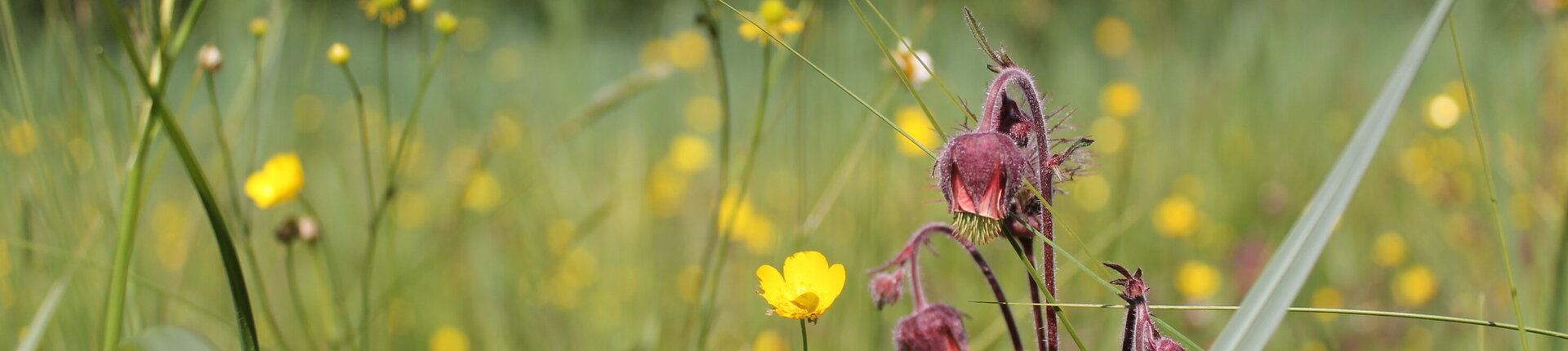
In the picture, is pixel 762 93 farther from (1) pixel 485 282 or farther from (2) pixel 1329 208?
(1) pixel 485 282

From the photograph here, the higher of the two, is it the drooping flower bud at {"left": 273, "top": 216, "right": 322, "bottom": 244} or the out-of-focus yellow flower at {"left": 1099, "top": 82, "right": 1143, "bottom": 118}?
the out-of-focus yellow flower at {"left": 1099, "top": 82, "right": 1143, "bottom": 118}

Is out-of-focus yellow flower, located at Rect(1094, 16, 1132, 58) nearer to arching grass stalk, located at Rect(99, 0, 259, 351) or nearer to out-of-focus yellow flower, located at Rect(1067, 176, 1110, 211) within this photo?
out-of-focus yellow flower, located at Rect(1067, 176, 1110, 211)

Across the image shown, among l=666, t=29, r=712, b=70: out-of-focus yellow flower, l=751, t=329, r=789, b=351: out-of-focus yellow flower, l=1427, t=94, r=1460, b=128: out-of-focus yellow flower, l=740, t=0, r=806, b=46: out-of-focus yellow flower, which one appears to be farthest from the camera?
l=666, t=29, r=712, b=70: out-of-focus yellow flower

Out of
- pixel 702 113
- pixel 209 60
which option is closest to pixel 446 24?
pixel 209 60

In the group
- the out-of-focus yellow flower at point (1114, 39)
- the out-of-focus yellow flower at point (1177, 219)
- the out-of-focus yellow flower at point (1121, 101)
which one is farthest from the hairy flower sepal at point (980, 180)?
the out-of-focus yellow flower at point (1114, 39)

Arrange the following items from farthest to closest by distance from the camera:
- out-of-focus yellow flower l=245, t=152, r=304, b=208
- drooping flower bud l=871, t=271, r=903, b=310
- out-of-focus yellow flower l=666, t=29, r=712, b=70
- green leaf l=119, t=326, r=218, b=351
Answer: out-of-focus yellow flower l=666, t=29, r=712, b=70 < out-of-focus yellow flower l=245, t=152, r=304, b=208 < drooping flower bud l=871, t=271, r=903, b=310 < green leaf l=119, t=326, r=218, b=351

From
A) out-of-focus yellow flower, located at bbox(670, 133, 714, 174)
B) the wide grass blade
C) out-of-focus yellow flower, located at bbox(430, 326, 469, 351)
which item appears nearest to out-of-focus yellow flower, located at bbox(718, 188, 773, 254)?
out-of-focus yellow flower, located at bbox(670, 133, 714, 174)

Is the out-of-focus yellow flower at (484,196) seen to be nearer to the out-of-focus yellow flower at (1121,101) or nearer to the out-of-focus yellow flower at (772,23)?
the out-of-focus yellow flower at (772,23)
